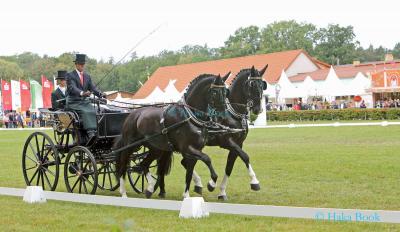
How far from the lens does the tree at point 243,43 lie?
8444 centimetres

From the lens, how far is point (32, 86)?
46406 millimetres

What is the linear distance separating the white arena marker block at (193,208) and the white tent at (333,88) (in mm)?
34013

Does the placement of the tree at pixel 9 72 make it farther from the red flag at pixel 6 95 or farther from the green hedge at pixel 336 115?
the green hedge at pixel 336 115

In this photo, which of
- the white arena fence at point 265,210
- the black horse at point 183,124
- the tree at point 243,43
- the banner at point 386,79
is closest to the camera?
the white arena fence at point 265,210

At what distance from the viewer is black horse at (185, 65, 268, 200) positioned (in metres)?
9.41

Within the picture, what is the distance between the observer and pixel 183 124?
893 centimetres

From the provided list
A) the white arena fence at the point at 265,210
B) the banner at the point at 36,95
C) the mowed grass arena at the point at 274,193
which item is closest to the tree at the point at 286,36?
the banner at the point at 36,95

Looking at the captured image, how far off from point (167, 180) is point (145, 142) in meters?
2.82

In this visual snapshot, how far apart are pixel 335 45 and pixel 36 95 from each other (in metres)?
52.8

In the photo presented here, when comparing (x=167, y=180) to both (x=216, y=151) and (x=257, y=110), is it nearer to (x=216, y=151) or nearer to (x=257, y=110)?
(x=257, y=110)

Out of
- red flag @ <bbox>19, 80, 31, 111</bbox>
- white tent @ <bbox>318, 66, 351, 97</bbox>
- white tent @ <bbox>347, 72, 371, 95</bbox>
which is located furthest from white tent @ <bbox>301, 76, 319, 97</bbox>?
red flag @ <bbox>19, 80, 31, 111</bbox>

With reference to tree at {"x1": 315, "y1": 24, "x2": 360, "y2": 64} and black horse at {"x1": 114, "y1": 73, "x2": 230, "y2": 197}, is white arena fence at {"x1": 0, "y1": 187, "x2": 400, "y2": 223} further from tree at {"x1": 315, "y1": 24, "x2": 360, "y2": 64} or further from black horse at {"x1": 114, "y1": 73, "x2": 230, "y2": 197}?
tree at {"x1": 315, "y1": 24, "x2": 360, "y2": 64}

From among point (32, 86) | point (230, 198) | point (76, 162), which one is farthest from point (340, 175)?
point (32, 86)

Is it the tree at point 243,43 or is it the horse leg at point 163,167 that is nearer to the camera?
the horse leg at point 163,167
